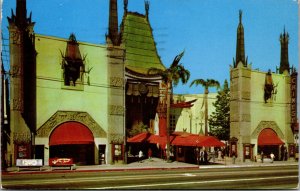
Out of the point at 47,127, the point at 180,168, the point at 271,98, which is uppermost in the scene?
the point at 271,98

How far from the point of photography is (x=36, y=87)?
2684 centimetres

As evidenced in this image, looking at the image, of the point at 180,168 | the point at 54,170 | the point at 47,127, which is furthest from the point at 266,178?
the point at 47,127

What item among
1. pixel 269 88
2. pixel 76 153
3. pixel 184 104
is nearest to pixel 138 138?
pixel 76 153

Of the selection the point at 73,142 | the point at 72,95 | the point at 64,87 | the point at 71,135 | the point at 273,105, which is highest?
the point at 64,87

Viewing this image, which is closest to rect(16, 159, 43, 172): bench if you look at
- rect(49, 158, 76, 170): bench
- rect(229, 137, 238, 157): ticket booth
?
rect(49, 158, 76, 170): bench

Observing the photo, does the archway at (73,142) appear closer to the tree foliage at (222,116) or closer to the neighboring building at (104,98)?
the neighboring building at (104,98)

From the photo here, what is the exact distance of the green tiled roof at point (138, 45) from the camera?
3434 cm

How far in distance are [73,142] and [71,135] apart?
3.11 feet

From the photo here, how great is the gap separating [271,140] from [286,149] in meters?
1.84

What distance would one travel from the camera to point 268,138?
37125 millimetres

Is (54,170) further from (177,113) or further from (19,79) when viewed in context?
(177,113)

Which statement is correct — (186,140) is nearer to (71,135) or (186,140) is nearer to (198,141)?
(198,141)

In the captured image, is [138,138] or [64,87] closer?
[64,87]

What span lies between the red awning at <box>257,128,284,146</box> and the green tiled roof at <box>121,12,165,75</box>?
12.7 meters
